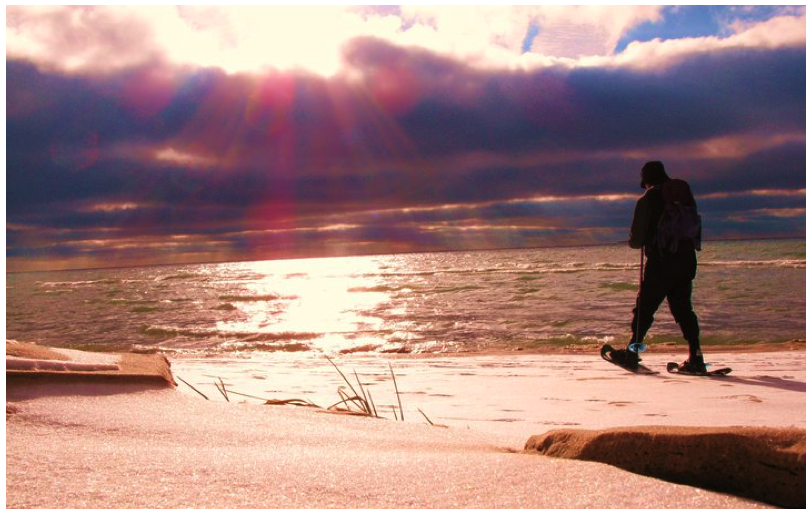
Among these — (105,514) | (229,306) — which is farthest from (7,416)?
(229,306)

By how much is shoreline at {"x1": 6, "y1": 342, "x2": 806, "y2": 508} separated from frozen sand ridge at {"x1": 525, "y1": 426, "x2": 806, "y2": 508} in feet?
0.05

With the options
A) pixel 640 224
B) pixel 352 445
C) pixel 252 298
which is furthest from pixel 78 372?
pixel 252 298

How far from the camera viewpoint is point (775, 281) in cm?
1727

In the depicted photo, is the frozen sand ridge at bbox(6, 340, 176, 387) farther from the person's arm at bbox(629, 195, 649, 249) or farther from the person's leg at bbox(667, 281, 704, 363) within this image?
the person's leg at bbox(667, 281, 704, 363)

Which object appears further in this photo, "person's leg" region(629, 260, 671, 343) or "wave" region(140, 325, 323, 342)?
"wave" region(140, 325, 323, 342)

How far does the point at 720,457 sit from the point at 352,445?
114 centimetres

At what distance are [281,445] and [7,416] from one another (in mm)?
1002

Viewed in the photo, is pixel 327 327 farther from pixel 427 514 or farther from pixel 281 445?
pixel 427 514

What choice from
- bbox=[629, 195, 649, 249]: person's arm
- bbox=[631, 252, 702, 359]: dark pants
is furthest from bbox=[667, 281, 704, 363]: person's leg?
bbox=[629, 195, 649, 249]: person's arm

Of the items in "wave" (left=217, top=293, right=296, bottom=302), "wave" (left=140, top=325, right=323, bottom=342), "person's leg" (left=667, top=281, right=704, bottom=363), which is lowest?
"wave" (left=217, top=293, right=296, bottom=302)

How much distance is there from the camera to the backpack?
542cm

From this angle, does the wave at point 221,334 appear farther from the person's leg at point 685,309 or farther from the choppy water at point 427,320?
the person's leg at point 685,309

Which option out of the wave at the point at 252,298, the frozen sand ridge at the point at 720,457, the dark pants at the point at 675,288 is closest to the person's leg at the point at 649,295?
the dark pants at the point at 675,288

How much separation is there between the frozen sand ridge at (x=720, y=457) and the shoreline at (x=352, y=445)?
0.05 ft
